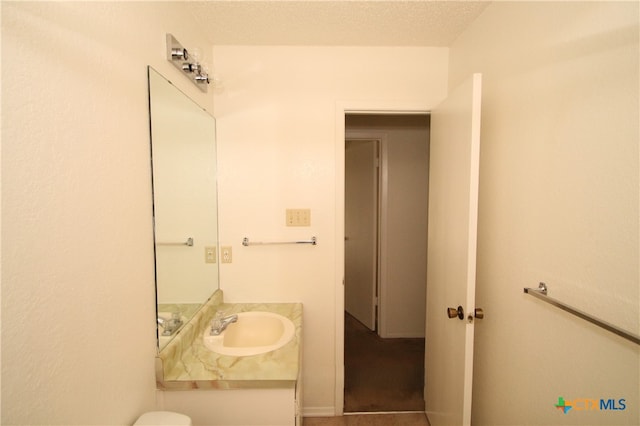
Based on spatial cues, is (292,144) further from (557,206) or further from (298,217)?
(557,206)

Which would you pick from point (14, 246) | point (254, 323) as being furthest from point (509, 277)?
point (14, 246)

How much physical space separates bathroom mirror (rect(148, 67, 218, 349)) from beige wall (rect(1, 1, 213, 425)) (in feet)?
0.22

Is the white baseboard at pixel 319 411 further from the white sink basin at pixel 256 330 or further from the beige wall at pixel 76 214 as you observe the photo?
the beige wall at pixel 76 214

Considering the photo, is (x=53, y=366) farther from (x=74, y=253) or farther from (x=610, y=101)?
(x=610, y=101)

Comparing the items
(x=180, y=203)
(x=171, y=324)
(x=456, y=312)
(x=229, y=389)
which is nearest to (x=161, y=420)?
(x=229, y=389)

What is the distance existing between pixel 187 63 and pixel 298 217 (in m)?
0.98

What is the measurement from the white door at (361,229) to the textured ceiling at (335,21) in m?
1.45

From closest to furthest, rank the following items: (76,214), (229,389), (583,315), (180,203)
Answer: (76,214), (583,315), (229,389), (180,203)

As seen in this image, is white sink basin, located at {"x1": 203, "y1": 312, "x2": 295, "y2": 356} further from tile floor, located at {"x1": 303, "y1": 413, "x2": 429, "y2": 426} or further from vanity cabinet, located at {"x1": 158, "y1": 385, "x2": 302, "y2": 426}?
tile floor, located at {"x1": 303, "y1": 413, "x2": 429, "y2": 426}

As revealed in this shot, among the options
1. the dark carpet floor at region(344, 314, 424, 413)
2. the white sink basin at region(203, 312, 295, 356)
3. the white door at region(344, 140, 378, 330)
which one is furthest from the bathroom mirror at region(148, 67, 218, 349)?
the white door at region(344, 140, 378, 330)

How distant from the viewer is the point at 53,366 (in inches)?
24.0

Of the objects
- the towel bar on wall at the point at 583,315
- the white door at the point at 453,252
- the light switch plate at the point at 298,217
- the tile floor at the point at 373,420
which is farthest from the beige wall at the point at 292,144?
the towel bar on wall at the point at 583,315

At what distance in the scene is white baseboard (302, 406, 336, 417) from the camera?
5.81 feet

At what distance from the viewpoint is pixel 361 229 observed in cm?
323
